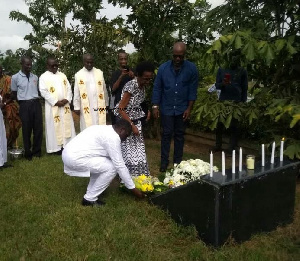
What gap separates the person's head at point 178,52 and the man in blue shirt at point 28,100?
2.62 metres

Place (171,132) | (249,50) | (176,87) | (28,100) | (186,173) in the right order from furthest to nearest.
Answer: (28,100)
(171,132)
(176,87)
(186,173)
(249,50)

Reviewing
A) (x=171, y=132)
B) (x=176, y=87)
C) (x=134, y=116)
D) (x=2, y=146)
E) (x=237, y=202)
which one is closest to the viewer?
(x=237, y=202)

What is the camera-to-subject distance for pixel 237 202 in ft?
10.2

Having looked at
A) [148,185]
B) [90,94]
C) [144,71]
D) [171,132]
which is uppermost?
[144,71]

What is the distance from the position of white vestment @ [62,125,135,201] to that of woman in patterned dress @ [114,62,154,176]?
637mm

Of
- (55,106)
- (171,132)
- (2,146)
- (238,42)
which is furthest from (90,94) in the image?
(238,42)

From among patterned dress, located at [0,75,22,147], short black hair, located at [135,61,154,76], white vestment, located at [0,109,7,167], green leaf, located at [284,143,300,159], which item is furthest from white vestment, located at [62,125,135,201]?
patterned dress, located at [0,75,22,147]

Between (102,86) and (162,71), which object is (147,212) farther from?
(102,86)

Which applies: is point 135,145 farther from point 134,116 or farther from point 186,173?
point 186,173

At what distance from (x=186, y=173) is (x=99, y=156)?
982mm

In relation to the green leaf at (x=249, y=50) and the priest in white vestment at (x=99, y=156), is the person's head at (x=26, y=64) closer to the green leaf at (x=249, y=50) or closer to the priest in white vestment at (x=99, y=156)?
the priest in white vestment at (x=99, y=156)

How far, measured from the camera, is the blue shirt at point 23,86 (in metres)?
6.23

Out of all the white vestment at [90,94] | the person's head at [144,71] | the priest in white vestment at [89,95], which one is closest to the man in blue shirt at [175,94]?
the person's head at [144,71]

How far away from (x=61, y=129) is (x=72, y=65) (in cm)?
222
